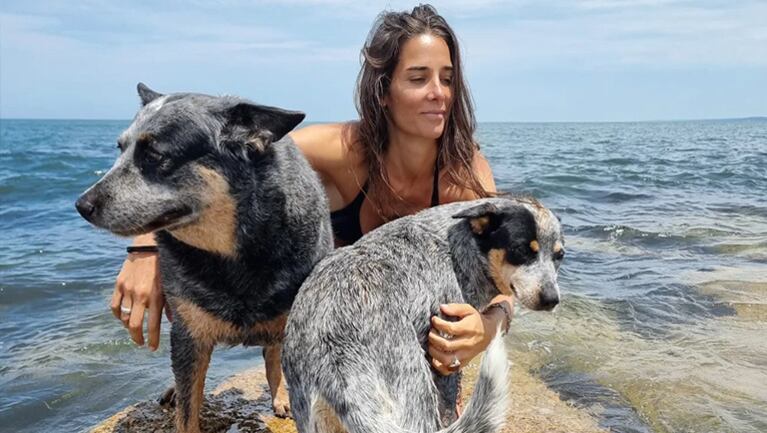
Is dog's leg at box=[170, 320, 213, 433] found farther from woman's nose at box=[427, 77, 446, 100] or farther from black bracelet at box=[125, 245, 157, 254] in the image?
woman's nose at box=[427, 77, 446, 100]

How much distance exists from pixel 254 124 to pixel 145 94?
87 centimetres

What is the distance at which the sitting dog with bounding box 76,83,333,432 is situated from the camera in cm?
297

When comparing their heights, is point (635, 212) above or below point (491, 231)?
below

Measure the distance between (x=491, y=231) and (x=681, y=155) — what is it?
86.9 feet

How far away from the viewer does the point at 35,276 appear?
8.50 meters

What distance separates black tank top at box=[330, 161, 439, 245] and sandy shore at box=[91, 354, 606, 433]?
4.12ft

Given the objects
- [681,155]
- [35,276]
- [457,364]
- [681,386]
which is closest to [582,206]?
[681,386]

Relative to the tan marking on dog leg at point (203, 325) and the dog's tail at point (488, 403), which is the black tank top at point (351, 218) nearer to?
the tan marking on dog leg at point (203, 325)

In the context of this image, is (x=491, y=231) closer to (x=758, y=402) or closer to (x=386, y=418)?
(x=386, y=418)

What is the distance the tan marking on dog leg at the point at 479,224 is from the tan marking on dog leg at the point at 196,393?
1.54 m

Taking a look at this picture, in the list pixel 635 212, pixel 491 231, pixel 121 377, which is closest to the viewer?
pixel 491 231

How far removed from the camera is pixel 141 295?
379 centimetres

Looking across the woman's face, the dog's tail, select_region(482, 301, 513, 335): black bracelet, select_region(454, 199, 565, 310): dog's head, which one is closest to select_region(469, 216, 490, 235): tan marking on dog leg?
select_region(454, 199, 565, 310): dog's head

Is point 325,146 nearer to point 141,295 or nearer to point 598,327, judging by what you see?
point 141,295
